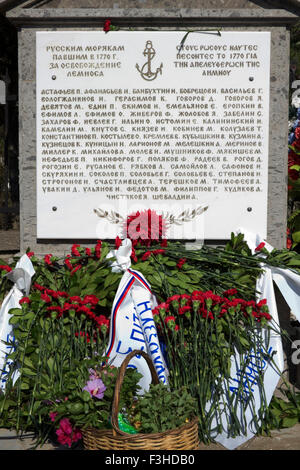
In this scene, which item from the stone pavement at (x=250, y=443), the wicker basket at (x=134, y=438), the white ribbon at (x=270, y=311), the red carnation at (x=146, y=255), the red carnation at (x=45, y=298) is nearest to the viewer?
the wicker basket at (x=134, y=438)

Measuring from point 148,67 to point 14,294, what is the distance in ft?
Result: 6.23

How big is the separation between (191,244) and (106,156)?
2.97ft

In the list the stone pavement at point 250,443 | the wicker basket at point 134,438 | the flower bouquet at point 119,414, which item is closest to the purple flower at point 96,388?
the flower bouquet at point 119,414

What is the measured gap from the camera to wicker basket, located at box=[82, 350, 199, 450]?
107 inches

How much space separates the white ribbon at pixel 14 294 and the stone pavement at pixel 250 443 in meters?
0.50

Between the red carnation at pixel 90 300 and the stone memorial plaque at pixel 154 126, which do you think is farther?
the stone memorial plaque at pixel 154 126

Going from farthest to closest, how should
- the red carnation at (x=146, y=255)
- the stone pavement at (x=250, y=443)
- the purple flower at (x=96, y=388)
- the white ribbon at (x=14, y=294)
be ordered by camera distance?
the red carnation at (x=146, y=255) < the white ribbon at (x=14, y=294) < the stone pavement at (x=250, y=443) < the purple flower at (x=96, y=388)

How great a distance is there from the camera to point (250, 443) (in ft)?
11.1

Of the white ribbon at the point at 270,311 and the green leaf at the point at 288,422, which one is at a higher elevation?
the white ribbon at the point at 270,311

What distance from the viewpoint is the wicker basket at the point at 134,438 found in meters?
2.72

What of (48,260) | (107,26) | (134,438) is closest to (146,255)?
(48,260)

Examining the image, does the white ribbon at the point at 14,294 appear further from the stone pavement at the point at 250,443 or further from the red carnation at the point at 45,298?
the stone pavement at the point at 250,443

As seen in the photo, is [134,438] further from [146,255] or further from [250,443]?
[146,255]

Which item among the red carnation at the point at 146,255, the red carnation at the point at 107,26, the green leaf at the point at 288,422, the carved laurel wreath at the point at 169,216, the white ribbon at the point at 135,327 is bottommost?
the green leaf at the point at 288,422
